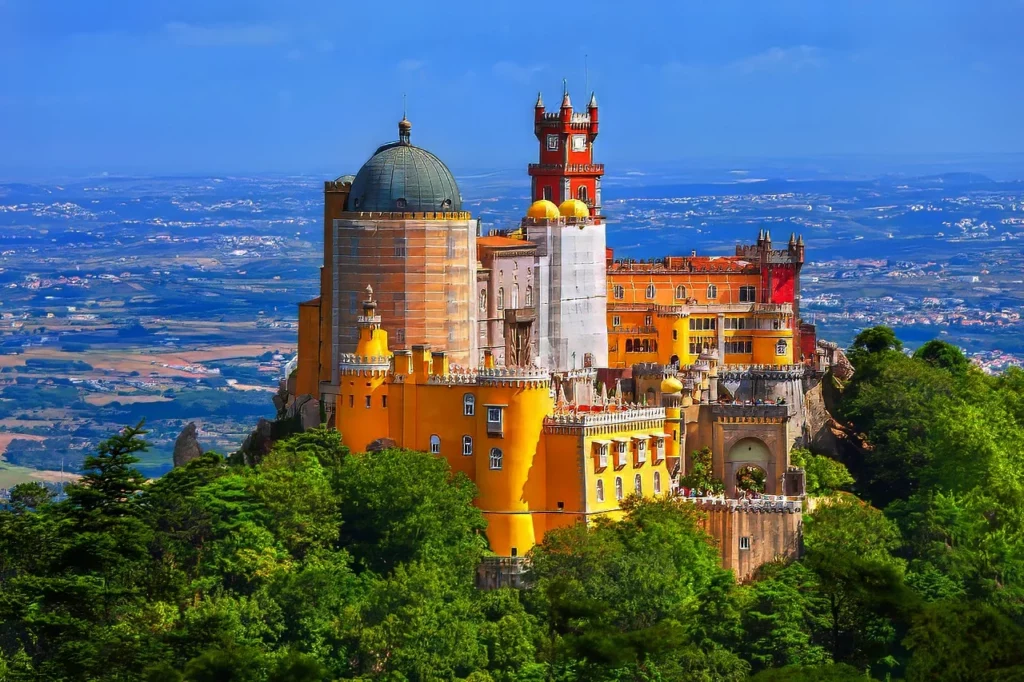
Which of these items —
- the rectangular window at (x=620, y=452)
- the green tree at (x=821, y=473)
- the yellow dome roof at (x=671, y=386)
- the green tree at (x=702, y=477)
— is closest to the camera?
the rectangular window at (x=620, y=452)

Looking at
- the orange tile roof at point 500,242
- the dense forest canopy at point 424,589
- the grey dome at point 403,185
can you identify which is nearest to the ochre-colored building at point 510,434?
the dense forest canopy at point 424,589

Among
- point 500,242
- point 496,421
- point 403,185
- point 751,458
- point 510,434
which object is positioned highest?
point 403,185

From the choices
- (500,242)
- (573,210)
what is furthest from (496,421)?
(573,210)

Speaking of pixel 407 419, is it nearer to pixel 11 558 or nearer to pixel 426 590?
pixel 426 590

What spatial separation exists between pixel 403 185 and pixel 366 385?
8930 millimetres

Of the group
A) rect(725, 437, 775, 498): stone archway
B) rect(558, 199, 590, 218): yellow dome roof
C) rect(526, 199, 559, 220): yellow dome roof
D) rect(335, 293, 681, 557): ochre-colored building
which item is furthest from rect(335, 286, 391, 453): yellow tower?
rect(558, 199, 590, 218): yellow dome roof

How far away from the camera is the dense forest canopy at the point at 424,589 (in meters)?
93.5

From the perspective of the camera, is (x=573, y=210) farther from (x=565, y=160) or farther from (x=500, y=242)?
(x=565, y=160)

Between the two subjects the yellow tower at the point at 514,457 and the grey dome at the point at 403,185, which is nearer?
the yellow tower at the point at 514,457

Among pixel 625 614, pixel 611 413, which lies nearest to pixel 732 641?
pixel 625 614

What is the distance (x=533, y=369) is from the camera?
107 meters

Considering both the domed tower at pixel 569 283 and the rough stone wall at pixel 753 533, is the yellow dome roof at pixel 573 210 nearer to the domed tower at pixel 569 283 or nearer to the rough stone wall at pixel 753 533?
the domed tower at pixel 569 283

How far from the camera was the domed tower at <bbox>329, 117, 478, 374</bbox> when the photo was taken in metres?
113

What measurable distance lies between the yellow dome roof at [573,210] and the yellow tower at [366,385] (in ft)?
58.7
